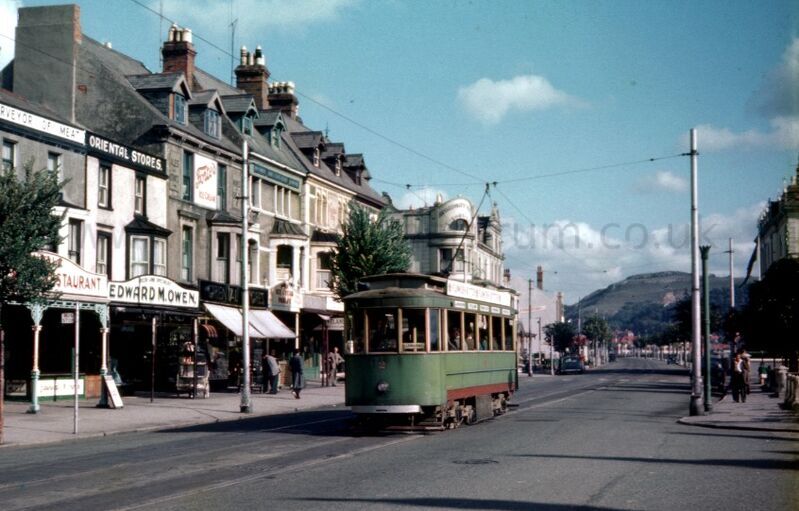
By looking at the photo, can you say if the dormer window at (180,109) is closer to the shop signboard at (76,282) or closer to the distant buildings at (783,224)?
the shop signboard at (76,282)

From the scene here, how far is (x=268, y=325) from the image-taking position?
44062 millimetres

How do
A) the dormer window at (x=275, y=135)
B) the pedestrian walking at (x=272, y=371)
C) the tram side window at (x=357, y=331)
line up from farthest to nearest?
the dormer window at (x=275, y=135) → the pedestrian walking at (x=272, y=371) → the tram side window at (x=357, y=331)

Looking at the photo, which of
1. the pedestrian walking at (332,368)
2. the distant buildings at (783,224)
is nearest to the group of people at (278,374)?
the pedestrian walking at (332,368)

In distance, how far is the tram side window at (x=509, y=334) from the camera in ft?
88.7

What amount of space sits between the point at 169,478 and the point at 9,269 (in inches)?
490

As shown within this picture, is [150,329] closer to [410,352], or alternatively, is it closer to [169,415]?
[169,415]

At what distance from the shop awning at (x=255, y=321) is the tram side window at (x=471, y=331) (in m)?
18.3

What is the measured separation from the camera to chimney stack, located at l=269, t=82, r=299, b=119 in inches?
2334

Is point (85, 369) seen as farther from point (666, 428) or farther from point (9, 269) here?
point (666, 428)

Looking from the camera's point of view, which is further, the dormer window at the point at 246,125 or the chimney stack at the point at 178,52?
the dormer window at the point at 246,125

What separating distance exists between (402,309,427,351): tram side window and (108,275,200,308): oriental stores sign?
15.3 m

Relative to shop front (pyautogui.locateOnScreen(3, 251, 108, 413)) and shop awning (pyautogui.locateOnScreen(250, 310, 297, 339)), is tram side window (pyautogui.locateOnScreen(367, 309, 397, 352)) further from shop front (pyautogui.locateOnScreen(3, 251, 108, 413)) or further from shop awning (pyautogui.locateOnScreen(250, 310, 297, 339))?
shop awning (pyautogui.locateOnScreen(250, 310, 297, 339))

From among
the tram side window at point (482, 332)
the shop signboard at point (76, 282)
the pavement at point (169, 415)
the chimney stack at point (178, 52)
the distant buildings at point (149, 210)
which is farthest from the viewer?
the chimney stack at point (178, 52)

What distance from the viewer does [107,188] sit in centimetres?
3569
